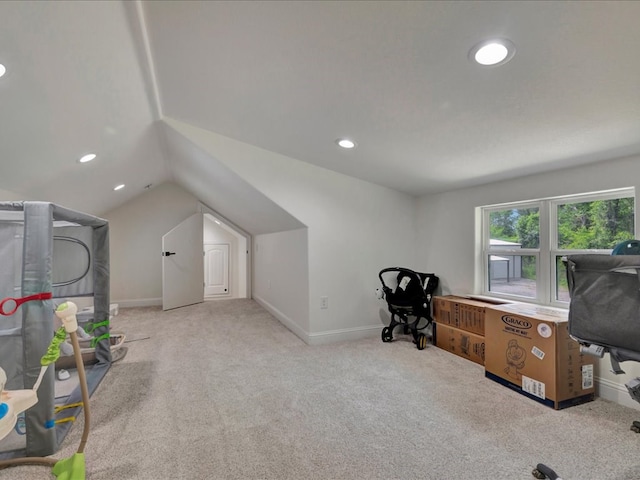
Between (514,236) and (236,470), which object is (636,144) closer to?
(514,236)

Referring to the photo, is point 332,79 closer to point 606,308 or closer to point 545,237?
point 606,308

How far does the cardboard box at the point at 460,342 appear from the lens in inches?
110

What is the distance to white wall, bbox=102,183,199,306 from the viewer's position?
216 inches

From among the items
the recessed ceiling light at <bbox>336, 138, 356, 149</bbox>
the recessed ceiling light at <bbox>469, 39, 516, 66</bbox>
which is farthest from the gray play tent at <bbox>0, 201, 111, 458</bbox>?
the recessed ceiling light at <bbox>469, 39, 516, 66</bbox>

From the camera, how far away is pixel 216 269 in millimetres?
7027

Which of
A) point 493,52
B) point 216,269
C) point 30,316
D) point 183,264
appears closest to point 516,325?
point 493,52

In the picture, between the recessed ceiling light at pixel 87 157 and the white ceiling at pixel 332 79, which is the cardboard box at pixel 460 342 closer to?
the white ceiling at pixel 332 79

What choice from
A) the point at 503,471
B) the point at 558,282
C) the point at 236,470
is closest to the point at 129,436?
the point at 236,470

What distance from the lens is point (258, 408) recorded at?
2041 mm

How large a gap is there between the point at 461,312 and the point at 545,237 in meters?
1.01

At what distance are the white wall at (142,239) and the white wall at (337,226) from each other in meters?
3.35

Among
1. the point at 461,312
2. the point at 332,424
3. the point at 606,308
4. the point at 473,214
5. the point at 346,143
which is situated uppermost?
the point at 346,143

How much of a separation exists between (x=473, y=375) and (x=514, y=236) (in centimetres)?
142

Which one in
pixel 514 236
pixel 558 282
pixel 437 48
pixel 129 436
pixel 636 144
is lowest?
pixel 129 436
